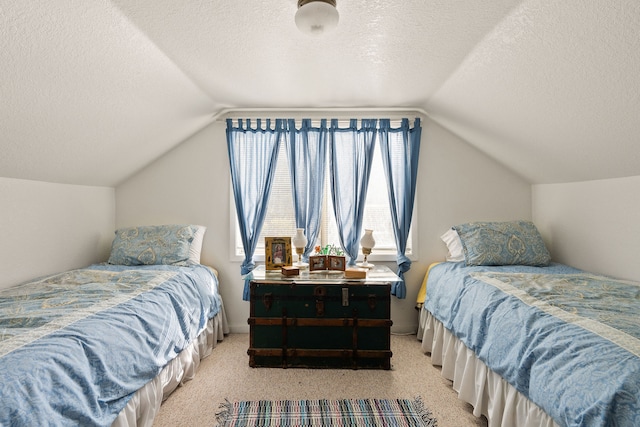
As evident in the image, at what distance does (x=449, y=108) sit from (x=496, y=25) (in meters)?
1.25

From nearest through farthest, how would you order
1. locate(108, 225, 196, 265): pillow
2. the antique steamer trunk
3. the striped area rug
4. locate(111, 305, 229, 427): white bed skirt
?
1. locate(111, 305, 229, 427): white bed skirt
2. the striped area rug
3. the antique steamer trunk
4. locate(108, 225, 196, 265): pillow

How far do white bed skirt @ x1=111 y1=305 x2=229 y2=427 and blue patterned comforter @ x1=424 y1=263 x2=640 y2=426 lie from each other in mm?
1754

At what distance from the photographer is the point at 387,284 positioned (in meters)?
2.76

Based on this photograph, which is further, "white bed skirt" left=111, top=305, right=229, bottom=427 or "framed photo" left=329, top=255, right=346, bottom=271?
"framed photo" left=329, top=255, right=346, bottom=271

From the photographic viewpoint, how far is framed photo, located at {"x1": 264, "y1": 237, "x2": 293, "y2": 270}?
3.06 metres

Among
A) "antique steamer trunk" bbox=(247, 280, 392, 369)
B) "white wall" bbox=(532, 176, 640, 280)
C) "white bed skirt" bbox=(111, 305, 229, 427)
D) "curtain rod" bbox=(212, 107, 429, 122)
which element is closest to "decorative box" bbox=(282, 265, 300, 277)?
"antique steamer trunk" bbox=(247, 280, 392, 369)

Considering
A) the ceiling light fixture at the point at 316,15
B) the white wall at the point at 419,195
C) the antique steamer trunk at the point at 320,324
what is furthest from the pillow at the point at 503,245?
the ceiling light fixture at the point at 316,15

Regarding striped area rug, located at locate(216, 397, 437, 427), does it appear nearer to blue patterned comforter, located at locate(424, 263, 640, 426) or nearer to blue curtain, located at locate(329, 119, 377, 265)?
blue patterned comforter, located at locate(424, 263, 640, 426)

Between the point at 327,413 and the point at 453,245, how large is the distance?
6.07 feet

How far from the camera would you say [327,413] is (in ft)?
7.06

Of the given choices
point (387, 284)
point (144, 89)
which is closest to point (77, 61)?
point (144, 89)

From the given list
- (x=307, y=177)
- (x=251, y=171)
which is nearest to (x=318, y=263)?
(x=307, y=177)

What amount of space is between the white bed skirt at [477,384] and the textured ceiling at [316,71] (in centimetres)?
152

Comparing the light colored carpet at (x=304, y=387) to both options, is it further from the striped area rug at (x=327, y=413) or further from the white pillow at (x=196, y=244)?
the white pillow at (x=196, y=244)
